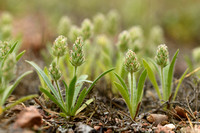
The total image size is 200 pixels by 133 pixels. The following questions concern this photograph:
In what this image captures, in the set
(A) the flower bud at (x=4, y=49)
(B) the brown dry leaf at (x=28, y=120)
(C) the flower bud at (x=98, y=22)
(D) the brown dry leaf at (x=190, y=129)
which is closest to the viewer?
(B) the brown dry leaf at (x=28, y=120)

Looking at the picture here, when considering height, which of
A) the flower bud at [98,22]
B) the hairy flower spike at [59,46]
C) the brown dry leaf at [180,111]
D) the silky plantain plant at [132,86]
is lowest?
the brown dry leaf at [180,111]

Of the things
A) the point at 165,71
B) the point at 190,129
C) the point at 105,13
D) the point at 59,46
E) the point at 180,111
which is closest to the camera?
the point at 190,129

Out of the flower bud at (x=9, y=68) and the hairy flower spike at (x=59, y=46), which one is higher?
the hairy flower spike at (x=59, y=46)

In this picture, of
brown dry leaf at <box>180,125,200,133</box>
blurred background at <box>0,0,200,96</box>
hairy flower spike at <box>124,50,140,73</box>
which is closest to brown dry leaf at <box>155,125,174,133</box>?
brown dry leaf at <box>180,125,200,133</box>

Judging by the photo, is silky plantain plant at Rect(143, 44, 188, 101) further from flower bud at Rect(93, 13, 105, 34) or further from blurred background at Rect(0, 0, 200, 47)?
blurred background at Rect(0, 0, 200, 47)

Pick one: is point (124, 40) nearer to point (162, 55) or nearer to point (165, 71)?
point (165, 71)

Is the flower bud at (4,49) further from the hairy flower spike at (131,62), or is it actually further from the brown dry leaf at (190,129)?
the brown dry leaf at (190,129)

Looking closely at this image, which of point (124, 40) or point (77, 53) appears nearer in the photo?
point (77, 53)

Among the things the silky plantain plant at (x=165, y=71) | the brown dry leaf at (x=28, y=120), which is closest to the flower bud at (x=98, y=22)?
the silky plantain plant at (x=165, y=71)

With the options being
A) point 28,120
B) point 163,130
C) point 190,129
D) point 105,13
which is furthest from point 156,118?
point 105,13

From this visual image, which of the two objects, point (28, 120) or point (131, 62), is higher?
point (131, 62)

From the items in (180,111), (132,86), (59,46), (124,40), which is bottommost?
(180,111)

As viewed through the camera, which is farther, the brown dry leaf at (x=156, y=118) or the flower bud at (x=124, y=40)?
the flower bud at (x=124, y=40)

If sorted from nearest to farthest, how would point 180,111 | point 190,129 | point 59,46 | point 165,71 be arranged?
point 190,129 < point 59,46 < point 180,111 < point 165,71
